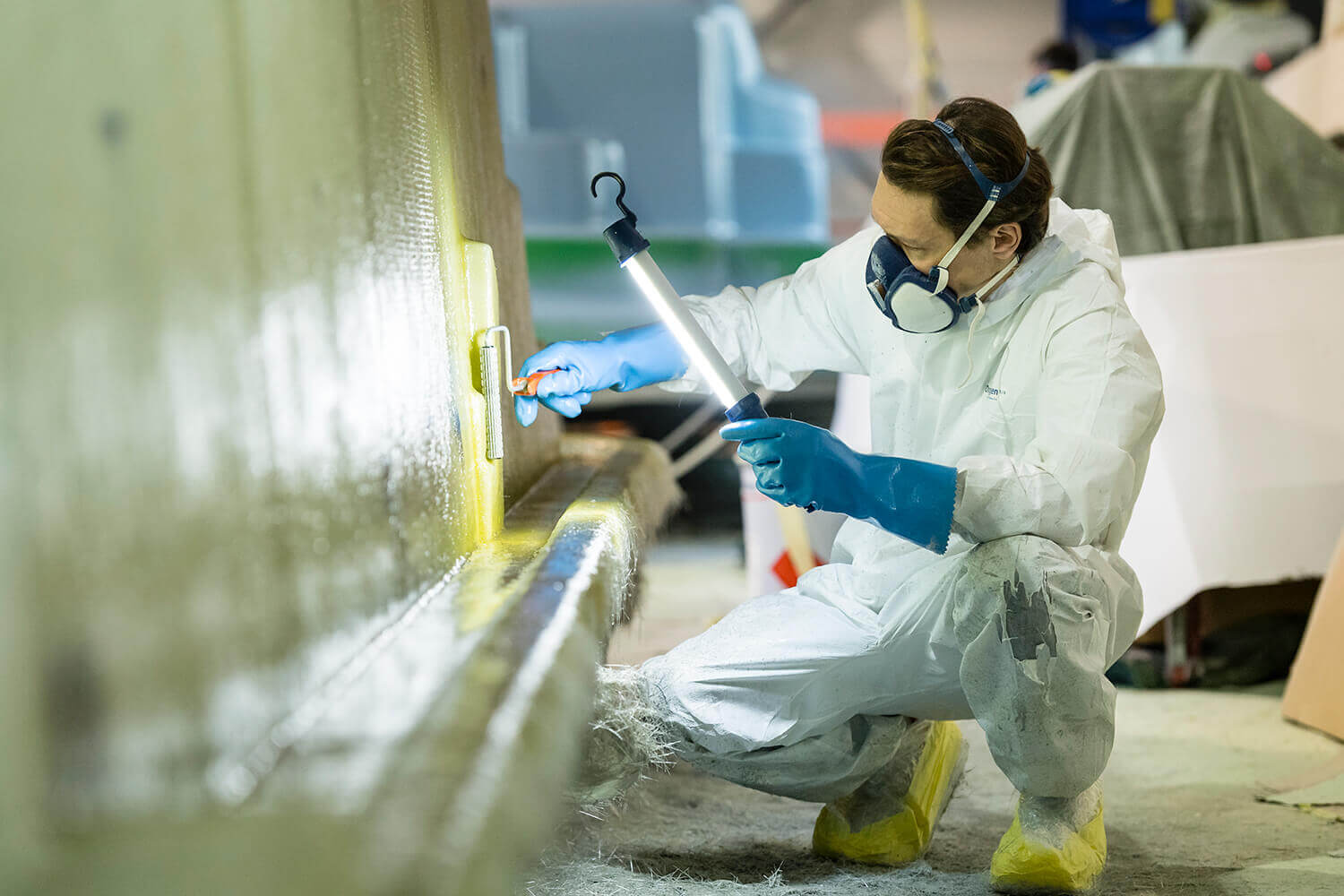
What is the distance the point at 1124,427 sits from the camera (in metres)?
1.46

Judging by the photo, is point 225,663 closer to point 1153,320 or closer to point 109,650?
point 109,650

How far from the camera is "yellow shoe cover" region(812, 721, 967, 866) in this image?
1.71m

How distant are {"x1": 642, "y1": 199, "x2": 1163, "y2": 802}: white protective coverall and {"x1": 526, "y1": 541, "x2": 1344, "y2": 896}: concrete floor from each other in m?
0.15

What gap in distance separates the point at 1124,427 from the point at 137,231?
1.18 m

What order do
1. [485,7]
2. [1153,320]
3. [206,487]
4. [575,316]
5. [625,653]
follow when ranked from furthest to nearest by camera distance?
[575,316], [625,653], [1153,320], [485,7], [206,487]

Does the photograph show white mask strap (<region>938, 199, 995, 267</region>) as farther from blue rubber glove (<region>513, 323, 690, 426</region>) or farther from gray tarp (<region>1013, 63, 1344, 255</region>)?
gray tarp (<region>1013, 63, 1344, 255</region>)

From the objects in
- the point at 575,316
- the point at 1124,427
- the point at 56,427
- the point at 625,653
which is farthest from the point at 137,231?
the point at 575,316

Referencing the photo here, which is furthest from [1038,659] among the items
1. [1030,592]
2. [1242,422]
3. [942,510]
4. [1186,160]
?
[1186,160]

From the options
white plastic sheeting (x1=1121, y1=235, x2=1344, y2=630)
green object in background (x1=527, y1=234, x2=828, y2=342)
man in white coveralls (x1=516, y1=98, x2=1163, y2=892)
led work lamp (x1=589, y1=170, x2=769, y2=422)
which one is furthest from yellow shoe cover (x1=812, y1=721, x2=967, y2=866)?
green object in background (x1=527, y1=234, x2=828, y2=342)

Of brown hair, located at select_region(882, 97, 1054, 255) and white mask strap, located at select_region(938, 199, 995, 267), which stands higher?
brown hair, located at select_region(882, 97, 1054, 255)

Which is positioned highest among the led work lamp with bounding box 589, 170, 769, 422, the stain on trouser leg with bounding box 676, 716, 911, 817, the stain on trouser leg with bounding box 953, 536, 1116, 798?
the led work lamp with bounding box 589, 170, 769, 422

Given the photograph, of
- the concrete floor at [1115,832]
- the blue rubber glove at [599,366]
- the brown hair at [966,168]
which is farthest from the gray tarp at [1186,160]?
the blue rubber glove at [599,366]

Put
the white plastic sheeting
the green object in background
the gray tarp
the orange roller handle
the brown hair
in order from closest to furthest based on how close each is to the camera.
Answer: the brown hair, the orange roller handle, the white plastic sheeting, the gray tarp, the green object in background

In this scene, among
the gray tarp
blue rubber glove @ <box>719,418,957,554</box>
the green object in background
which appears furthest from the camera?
the green object in background
